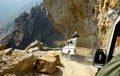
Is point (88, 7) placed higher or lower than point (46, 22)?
higher

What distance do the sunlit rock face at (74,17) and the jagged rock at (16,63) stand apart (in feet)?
51.5

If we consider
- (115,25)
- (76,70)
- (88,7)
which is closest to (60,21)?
(88,7)

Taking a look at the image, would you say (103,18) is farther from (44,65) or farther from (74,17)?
(74,17)

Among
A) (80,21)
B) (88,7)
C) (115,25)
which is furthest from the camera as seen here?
(80,21)

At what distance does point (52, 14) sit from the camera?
4303 cm

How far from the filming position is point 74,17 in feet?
131

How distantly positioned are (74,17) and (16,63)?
2628cm

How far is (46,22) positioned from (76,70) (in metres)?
95.9

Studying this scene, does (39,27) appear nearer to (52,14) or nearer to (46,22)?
(46,22)

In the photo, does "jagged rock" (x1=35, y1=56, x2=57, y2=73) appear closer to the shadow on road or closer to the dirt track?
the dirt track

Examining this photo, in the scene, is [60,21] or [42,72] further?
[60,21]

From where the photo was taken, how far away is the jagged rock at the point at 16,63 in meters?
13.7

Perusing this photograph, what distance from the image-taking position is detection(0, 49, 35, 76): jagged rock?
541 inches

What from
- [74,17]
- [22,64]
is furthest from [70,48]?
[74,17]
